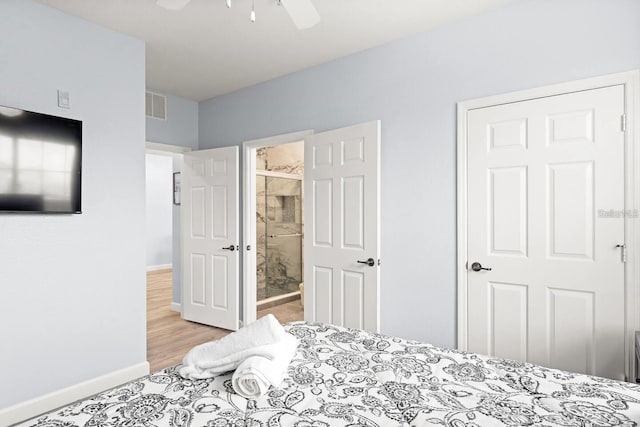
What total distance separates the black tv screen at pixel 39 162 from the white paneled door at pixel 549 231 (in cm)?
268

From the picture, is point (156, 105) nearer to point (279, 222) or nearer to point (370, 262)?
point (279, 222)

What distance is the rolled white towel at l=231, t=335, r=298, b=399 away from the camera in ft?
4.24

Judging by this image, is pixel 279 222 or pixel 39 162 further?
pixel 279 222

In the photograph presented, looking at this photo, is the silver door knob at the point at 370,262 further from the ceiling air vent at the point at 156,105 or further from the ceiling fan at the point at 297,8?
the ceiling air vent at the point at 156,105

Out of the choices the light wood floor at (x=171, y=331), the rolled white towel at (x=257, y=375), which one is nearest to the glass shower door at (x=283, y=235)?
the light wood floor at (x=171, y=331)

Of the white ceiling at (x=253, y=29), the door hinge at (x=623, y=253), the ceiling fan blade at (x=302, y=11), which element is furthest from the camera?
the white ceiling at (x=253, y=29)

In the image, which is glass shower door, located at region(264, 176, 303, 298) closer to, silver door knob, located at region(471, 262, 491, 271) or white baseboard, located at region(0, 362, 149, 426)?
white baseboard, located at region(0, 362, 149, 426)

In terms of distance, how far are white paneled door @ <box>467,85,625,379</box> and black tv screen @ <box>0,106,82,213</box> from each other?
268 centimetres

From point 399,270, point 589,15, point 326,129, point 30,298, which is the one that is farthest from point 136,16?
point 589,15


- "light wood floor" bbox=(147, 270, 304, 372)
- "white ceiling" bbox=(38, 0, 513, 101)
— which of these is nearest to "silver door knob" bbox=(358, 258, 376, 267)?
"white ceiling" bbox=(38, 0, 513, 101)

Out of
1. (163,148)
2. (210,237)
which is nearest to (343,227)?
(210,237)

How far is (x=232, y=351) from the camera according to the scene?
150 cm

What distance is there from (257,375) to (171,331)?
317 centimetres

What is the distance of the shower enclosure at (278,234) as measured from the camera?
5.20m
